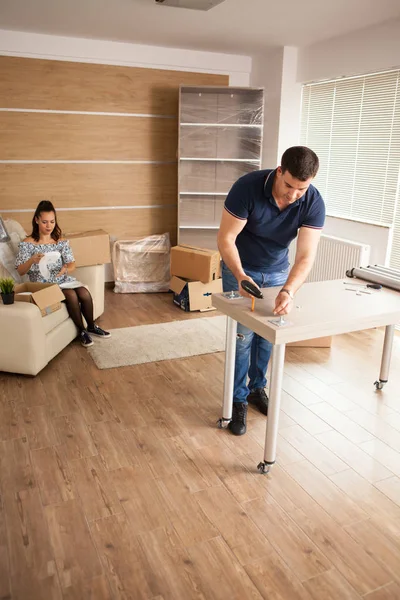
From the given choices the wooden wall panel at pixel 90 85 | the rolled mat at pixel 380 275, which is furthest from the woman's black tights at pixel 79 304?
the wooden wall panel at pixel 90 85

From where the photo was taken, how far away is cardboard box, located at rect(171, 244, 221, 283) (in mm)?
4590

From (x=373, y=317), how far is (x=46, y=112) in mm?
3918

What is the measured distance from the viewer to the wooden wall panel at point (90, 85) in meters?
4.80

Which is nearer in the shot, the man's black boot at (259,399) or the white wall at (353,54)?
the man's black boot at (259,399)

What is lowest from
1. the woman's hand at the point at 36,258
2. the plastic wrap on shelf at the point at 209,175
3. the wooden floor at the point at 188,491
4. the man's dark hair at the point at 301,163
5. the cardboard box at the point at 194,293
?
the wooden floor at the point at 188,491

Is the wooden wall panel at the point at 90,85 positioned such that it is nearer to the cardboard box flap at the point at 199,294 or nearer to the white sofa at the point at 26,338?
the cardboard box flap at the point at 199,294

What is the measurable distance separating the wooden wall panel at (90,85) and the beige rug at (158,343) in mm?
2363

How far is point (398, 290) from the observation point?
2.78 metres

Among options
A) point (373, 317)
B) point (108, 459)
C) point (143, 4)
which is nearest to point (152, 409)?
point (108, 459)

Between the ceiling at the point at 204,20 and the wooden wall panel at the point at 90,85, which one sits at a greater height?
the ceiling at the point at 204,20

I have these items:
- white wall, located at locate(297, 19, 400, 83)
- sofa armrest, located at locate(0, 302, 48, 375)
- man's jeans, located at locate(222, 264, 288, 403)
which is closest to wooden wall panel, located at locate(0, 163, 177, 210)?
white wall, located at locate(297, 19, 400, 83)

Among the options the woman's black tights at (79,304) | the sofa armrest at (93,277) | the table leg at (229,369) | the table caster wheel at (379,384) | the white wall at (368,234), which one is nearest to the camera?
the table leg at (229,369)

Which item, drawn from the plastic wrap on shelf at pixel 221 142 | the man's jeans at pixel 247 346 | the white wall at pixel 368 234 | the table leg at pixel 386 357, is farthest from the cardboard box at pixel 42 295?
the white wall at pixel 368 234

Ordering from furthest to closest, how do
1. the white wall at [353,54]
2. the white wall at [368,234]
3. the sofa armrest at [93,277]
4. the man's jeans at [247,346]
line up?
the white wall at [368,234] < the sofa armrest at [93,277] < the white wall at [353,54] < the man's jeans at [247,346]
